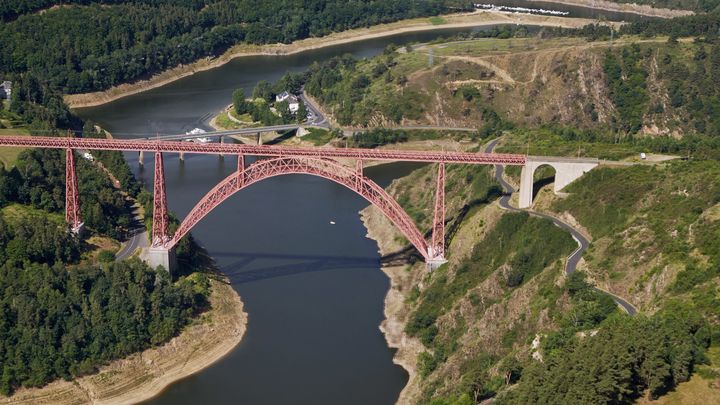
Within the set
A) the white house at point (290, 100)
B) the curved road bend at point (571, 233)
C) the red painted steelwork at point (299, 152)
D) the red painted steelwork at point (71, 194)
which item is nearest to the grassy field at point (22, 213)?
the red painted steelwork at point (71, 194)

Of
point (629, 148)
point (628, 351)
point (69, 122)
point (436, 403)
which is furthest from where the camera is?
point (69, 122)

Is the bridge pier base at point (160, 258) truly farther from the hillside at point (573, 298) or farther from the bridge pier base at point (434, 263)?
the bridge pier base at point (434, 263)

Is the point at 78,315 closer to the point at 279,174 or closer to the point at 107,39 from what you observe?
the point at 279,174

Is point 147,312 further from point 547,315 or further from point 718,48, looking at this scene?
point 718,48

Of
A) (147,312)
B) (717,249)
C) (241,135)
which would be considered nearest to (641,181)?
(717,249)

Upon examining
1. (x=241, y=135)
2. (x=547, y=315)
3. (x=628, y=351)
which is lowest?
(x=241, y=135)

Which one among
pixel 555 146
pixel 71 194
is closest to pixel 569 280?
pixel 555 146

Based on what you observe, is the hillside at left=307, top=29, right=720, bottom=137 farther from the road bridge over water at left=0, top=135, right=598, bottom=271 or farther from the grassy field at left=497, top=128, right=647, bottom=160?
the road bridge over water at left=0, top=135, right=598, bottom=271
